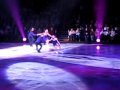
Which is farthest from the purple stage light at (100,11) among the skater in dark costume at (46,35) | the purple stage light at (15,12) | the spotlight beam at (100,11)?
the purple stage light at (15,12)

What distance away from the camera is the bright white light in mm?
8820

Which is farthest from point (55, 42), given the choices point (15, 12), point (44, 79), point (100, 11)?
point (44, 79)

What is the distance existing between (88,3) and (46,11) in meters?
4.69

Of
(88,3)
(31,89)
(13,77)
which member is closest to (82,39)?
(88,3)

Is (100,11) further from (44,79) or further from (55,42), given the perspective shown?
(44,79)

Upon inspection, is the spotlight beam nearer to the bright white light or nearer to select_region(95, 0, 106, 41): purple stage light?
select_region(95, 0, 106, 41): purple stage light

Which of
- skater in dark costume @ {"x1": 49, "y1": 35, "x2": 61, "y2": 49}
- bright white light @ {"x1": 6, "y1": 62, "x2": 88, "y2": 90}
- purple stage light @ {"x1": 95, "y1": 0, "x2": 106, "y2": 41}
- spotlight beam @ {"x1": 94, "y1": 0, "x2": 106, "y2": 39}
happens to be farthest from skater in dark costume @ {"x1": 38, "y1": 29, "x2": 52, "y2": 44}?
bright white light @ {"x1": 6, "y1": 62, "x2": 88, "y2": 90}

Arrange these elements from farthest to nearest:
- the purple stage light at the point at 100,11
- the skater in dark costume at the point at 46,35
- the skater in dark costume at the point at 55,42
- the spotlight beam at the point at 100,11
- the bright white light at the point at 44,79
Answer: the spotlight beam at the point at 100,11, the purple stage light at the point at 100,11, the skater in dark costume at the point at 55,42, the skater in dark costume at the point at 46,35, the bright white light at the point at 44,79

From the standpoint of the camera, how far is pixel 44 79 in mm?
10109

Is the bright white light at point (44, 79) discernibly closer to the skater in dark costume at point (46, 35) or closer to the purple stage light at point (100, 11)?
the skater in dark costume at point (46, 35)

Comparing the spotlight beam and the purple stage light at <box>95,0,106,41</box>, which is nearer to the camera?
the purple stage light at <box>95,0,106,41</box>

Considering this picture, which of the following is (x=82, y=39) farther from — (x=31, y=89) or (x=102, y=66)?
(x=31, y=89)

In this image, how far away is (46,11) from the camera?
1406 inches

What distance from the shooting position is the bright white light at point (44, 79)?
28.9ft
